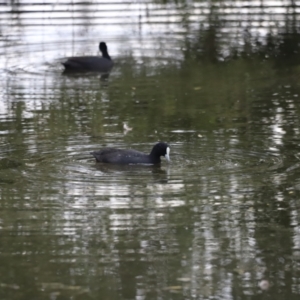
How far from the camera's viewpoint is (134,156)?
44.9 ft

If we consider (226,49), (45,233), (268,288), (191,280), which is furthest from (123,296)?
(226,49)

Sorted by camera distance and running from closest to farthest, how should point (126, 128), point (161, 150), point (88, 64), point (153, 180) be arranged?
1. point (153, 180)
2. point (161, 150)
3. point (126, 128)
4. point (88, 64)

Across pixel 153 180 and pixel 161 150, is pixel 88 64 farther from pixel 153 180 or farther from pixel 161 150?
pixel 153 180

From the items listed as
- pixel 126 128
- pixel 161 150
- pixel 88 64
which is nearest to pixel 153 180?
pixel 161 150

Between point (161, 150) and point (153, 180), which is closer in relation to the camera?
point (153, 180)

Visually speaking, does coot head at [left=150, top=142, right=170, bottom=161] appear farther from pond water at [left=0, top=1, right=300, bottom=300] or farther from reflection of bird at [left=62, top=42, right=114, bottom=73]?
reflection of bird at [left=62, top=42, right=114, bottom=73]

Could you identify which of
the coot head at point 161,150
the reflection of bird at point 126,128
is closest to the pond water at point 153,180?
the reflection of bird at point 126,128

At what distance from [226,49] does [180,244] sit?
658 inches

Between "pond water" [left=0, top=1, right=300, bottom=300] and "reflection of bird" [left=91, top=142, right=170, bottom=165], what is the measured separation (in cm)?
12

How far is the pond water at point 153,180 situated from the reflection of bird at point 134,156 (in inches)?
4.7

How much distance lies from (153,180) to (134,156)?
96 cm

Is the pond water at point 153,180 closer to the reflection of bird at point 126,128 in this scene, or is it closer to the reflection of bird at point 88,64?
the reflection of bird at point 126,128

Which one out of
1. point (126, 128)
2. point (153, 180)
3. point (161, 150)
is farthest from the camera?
point (126, 128)

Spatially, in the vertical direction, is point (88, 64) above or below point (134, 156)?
above
